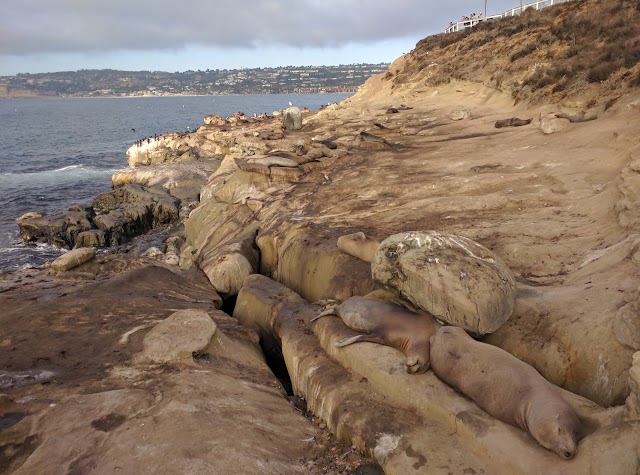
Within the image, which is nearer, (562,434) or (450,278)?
(562,434)

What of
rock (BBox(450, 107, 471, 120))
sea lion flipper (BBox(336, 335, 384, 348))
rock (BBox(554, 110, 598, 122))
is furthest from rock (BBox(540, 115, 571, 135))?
sea lion flipper (BBox(336, 335, 384, 348))

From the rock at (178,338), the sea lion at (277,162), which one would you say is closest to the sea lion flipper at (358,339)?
the rock at (178,338)

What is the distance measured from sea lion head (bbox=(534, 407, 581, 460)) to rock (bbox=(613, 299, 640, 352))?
130 centimetres

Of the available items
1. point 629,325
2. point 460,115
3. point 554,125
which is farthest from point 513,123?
point 629,325

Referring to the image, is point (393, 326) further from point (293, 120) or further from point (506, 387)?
point (293, 120)

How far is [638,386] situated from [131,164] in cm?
4134

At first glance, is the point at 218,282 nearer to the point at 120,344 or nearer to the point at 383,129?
the point at 120,344

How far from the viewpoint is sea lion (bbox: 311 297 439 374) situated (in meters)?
6.01

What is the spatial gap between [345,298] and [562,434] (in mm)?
5062

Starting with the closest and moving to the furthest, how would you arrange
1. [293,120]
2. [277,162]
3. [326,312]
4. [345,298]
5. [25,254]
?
[326,312] < [345,298] < [277,162] < [25,254] < [293,120]

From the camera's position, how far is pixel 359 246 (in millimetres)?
9297

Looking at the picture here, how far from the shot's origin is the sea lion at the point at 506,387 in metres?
4.35

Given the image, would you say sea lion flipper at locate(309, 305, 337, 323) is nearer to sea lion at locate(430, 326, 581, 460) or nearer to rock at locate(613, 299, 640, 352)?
sea lion at locate(430, 326, 581, 460)

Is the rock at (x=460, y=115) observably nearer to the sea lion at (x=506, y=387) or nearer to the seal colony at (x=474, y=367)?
the seal colony at (x=474, y=367)
